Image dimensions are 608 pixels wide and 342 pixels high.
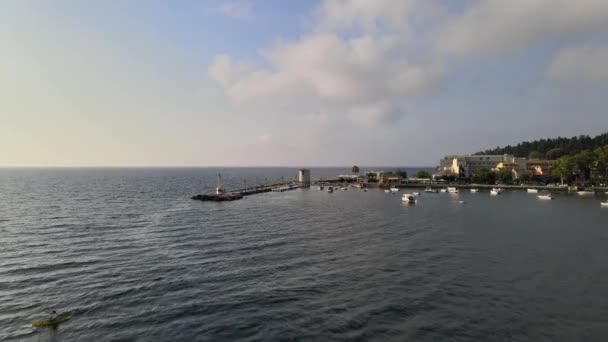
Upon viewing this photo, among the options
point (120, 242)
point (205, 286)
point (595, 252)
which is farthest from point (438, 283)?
point (120, 242)

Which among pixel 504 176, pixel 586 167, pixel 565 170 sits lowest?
pixel 504 176

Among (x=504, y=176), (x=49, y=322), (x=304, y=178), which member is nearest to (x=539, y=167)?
(x=504, y=176)

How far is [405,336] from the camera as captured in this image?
2272cm

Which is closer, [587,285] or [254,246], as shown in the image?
[587,285]

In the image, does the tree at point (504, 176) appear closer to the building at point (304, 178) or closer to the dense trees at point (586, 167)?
the dense trees at point (586, 167)

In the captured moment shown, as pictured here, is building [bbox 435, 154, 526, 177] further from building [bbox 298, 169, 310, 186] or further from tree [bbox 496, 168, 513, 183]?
building [bbox 298, 169, 310, 186]

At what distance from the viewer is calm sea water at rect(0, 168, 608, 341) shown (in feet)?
77.6

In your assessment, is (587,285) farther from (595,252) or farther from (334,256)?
(334,256)

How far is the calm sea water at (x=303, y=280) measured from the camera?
2364 centimetres

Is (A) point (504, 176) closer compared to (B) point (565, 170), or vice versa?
(B) point (565, 170)

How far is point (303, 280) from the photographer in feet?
107

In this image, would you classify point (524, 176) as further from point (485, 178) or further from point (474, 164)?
point (474, 164)

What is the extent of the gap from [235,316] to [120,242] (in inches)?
1179

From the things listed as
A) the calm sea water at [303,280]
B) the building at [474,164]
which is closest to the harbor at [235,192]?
the calm sea water at [303,280]
